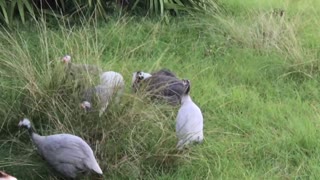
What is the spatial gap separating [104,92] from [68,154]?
605 millimetres

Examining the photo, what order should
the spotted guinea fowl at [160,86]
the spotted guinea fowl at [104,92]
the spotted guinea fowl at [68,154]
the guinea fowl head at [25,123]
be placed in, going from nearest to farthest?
1. the spotted guinea fowl at [68,154]
2. the guinea fowl head at [25,123]
3. the spotted guinea fowl at [104,92]
4. the spotted guinea fowl at [160,86]

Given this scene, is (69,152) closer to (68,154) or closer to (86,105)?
(68,154)

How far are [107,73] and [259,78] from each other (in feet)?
4.45

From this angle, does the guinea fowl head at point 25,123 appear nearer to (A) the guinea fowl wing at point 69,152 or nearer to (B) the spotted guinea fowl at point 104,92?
(A) the guinea fowl wing at point 69,152

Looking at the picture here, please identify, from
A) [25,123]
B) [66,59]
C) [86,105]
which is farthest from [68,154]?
[66,59]

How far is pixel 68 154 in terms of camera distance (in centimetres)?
354

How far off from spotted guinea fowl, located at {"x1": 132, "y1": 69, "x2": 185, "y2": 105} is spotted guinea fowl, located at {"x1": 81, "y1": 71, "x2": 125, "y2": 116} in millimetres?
168

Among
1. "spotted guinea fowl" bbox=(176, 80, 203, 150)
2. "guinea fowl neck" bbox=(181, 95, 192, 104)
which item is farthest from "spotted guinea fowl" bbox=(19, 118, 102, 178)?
"guinea fowl neck" bbox=(181, 95, 192, 104)

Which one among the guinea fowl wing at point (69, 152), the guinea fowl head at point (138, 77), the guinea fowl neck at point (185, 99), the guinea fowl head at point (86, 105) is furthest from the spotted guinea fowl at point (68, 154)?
the guinea fowl head at point (138, 77)

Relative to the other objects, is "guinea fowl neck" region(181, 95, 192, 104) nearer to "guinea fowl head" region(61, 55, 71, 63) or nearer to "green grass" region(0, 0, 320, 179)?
"green grass" region(0, 0, 320, 179)

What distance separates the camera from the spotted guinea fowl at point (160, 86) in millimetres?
4273

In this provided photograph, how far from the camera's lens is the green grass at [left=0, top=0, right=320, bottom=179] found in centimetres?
382

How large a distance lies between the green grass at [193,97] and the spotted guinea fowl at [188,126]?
7 centimetres

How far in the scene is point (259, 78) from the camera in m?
5.17
